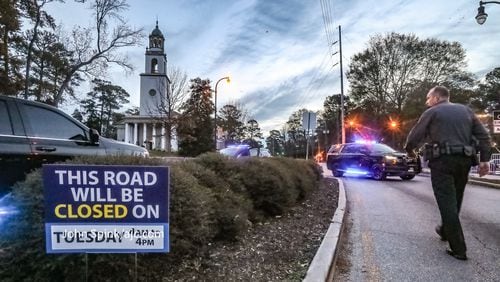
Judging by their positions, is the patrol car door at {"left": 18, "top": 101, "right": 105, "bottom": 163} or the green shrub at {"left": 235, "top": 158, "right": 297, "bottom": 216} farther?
the green shrub at {"left": 235, "top": 158, "right": 297, "bottom": 216}

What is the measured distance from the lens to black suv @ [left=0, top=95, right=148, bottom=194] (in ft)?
17.6

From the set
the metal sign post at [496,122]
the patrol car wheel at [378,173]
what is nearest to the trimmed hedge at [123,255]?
the patrol car wheel at [378,173]

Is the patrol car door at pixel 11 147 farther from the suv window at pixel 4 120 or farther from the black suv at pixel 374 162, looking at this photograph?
the black suv at pixel 374 162

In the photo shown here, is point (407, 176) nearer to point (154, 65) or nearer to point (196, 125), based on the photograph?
point (196, 125)

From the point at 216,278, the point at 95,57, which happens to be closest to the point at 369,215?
the point at 216,278

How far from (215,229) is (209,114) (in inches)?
2452

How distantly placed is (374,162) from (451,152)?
13.5 metres

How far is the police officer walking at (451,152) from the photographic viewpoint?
4738mm

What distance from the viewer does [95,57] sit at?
3775cm

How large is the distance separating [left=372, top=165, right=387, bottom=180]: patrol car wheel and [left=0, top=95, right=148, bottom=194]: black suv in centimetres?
1309

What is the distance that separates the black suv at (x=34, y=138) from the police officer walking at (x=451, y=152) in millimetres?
3354

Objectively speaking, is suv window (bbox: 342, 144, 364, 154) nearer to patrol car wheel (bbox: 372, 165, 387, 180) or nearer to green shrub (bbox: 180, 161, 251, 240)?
patrol car wheel (bbox: 372, 165, 387, 180)

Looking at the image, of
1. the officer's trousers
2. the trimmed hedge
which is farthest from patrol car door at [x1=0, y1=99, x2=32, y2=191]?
the officer's trousers

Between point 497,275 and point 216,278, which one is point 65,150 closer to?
point 216,278
